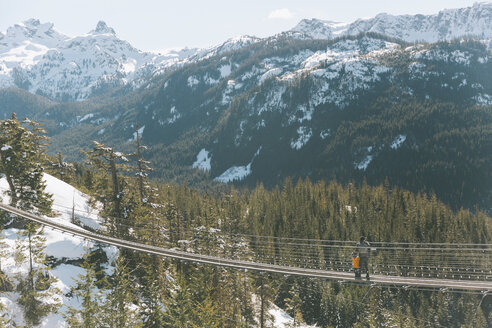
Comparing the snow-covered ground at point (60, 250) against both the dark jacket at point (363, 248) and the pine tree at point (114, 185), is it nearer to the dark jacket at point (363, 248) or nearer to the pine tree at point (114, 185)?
the pine tree at point (114, 185)

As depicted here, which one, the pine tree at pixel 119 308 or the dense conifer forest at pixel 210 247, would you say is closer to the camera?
the pine tree at pixel 119 308

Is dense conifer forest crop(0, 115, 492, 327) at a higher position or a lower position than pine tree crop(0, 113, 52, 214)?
lower

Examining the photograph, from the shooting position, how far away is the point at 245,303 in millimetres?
38281

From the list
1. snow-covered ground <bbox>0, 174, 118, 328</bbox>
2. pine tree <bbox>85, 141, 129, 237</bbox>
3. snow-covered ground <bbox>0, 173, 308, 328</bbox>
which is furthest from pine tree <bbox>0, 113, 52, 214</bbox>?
pine tree <bbox>85, 141, 129, 237</bbox>

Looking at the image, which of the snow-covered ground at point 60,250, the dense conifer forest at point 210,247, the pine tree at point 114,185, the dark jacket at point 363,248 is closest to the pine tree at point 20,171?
the dense conifer forest at point 210,247

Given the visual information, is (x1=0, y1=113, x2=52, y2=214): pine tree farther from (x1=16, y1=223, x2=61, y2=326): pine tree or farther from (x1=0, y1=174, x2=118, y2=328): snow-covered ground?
(x1=16, y1=223, x2=61, y2=326): pine tree

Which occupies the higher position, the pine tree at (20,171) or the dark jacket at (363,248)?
the pine tree at (20,171)

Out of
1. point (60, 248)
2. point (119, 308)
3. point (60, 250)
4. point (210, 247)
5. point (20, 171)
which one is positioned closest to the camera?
point (119, 308)

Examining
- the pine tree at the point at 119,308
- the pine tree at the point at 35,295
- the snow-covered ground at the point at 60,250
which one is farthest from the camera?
the snow-covered ground at the point at 60,250

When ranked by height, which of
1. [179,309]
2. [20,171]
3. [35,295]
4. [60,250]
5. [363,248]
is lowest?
[179,309]

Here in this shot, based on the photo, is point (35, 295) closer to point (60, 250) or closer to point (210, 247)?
point (60, 250)

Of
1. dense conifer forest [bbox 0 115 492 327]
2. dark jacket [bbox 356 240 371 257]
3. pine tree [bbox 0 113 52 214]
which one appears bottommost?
dense conifer forest [bbox 0 115 492 327]

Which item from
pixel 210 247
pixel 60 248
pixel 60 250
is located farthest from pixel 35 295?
pixel 210 247

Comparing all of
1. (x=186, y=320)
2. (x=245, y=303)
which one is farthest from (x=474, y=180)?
(x=186, y=320)
